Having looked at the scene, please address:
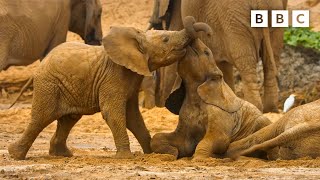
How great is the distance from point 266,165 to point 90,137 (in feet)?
15.9

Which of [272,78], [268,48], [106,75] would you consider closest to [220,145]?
[106,75]

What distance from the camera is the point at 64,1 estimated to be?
16281mm

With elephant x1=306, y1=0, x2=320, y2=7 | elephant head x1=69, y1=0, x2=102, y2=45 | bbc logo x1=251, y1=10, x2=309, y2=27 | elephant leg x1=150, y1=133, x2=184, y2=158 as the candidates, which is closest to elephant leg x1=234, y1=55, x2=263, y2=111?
bbc logo x1=251, y1=10, x2=309, y2=27

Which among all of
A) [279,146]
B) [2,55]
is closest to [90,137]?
[2,55]

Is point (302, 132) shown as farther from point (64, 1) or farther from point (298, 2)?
point (298, 2)

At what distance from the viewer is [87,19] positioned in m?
16.7

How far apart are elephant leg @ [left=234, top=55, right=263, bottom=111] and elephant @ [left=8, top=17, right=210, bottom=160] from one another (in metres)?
3.36

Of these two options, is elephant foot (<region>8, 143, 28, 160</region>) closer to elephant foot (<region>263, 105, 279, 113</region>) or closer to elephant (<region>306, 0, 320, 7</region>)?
elephant foot (<region>263, 105, 279, 113</region>)

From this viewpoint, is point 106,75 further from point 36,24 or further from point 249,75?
point 36,24

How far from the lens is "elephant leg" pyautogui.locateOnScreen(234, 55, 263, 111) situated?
1336 cm

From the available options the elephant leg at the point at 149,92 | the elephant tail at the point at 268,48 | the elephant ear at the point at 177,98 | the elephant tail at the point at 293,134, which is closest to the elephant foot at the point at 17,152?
the elephant ear at the point at 177,98

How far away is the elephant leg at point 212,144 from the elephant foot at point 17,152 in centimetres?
155

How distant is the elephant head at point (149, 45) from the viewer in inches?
389

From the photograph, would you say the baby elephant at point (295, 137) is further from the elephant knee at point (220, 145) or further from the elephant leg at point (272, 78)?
the elephant leg at point (272, 78)
